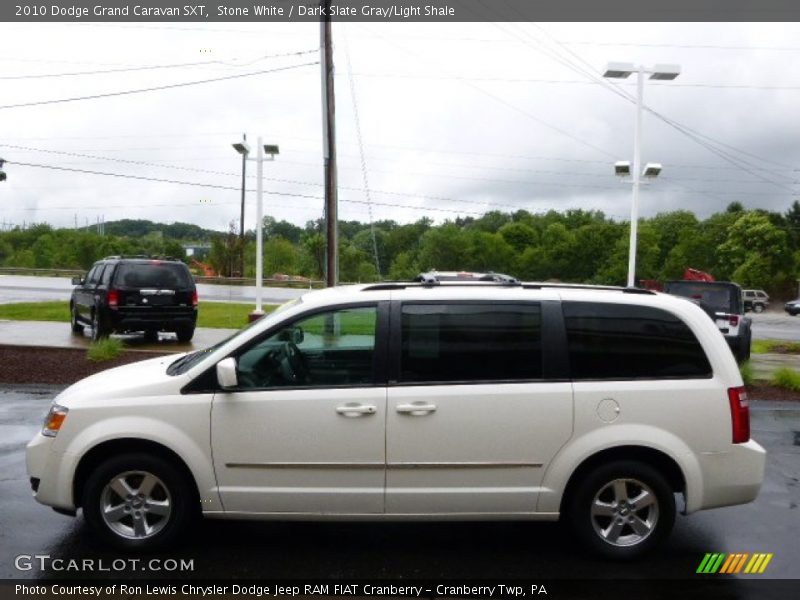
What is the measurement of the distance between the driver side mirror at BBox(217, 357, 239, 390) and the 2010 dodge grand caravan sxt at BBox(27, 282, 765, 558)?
1 cm

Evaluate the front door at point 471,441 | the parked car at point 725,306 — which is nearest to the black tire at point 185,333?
the parked car at point 725,306

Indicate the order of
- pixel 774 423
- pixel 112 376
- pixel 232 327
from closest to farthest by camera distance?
pixel 112 376, pixel 774 423, pixel 232 327

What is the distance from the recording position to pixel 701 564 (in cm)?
467

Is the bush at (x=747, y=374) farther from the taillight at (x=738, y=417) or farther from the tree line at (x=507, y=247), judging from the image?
the tree line at (x=507, y=247)

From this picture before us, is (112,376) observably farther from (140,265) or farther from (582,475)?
(140,265)

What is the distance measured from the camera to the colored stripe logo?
15.1 feet

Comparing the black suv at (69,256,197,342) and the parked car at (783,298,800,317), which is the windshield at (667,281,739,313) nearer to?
the black suv at (69,256,197,342)

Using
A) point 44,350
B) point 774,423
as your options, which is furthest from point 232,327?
point 774,423

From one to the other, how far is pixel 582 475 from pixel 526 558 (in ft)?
2.13

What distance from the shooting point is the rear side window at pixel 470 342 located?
471cm

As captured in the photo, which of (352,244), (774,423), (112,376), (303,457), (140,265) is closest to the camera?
(303,457)

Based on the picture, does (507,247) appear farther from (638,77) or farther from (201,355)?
(201,355)

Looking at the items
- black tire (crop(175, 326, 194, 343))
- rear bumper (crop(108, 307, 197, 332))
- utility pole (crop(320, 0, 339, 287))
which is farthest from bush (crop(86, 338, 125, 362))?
utility pole (crop(320, 0, 339, 287))

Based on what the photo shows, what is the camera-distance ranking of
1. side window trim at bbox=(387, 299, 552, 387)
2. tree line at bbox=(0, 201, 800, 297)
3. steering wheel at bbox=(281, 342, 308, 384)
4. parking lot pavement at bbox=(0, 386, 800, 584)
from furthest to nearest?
tree line at bbox=(0, 201, 800, 297)
steering wheel at bbox=(281, 342, 308, 384)
side window trim at bbox=(387, 299, 552, 387)
parking lot pavement at bbox=(0, 386, 800, 584)
